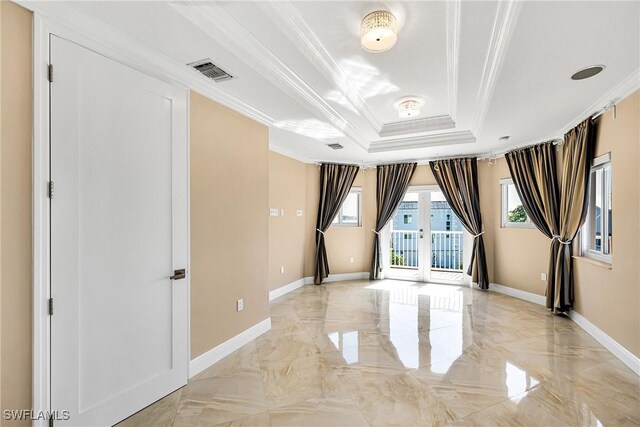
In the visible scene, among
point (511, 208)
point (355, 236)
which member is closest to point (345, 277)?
point (355, 236)

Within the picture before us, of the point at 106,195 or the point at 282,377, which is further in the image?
the point at 282,377

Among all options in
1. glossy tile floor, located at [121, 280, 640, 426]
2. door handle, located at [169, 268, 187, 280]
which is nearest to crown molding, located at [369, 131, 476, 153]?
glossy tile floor, located at [121, 280, 640, 426]

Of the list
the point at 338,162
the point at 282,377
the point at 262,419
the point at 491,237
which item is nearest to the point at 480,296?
the point at 491,237

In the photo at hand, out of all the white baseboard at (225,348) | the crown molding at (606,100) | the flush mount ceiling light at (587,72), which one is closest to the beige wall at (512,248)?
the crown molding at (606,100)

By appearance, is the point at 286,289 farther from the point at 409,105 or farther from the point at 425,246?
the point at 409,105

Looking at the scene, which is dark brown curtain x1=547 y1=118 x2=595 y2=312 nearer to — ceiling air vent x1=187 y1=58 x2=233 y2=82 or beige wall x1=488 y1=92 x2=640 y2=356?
beige wall x1=488 y1=92 x2=640 y2=356

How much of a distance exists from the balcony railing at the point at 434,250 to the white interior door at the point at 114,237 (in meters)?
5.32

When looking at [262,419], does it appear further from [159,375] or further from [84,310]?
[84,310]

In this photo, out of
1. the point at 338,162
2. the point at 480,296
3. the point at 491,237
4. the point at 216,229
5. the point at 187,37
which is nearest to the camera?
the point at 187,37

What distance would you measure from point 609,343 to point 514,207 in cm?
276

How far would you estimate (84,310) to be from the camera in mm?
1880

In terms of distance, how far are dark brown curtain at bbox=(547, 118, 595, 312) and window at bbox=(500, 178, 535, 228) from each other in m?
1.04

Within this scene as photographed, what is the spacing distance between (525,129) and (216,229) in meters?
4.30

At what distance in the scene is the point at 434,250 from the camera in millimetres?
6609
